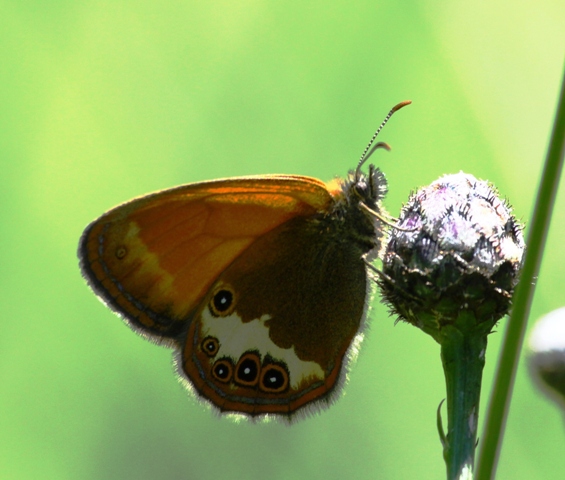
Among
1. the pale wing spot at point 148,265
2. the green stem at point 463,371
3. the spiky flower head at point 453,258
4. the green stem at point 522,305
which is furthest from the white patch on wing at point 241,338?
the green stem at point 522,305

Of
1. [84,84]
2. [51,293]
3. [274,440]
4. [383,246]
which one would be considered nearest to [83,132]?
[84,84]

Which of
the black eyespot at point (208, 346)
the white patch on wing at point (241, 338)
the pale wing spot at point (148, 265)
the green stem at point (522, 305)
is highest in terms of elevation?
the pale wing spot at point (148, 265)

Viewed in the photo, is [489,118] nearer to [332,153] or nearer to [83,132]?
[332,153]

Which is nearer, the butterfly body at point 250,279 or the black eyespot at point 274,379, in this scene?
the butterfly body at point 250,279

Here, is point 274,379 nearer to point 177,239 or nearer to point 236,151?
point 177,239

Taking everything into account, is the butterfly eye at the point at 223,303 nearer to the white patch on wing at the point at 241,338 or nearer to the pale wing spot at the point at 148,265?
the white patch on wing at the point at 241,338

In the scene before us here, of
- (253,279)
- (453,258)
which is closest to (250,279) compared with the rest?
(253,279)

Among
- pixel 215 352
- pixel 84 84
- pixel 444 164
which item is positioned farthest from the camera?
pixel 84 84
